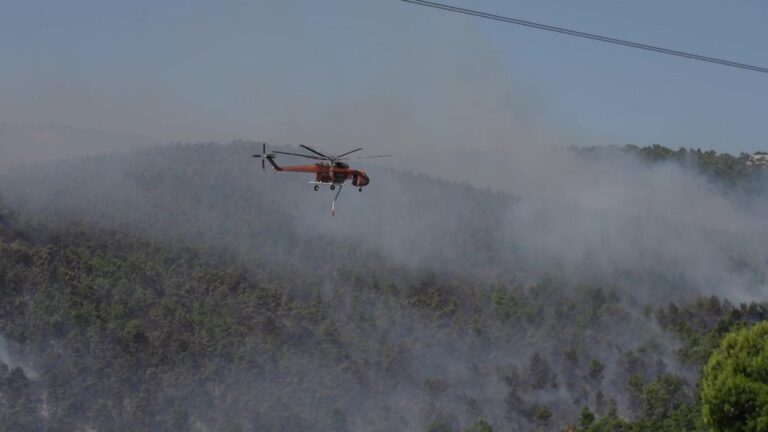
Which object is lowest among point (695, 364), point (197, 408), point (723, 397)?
point (197, 408)

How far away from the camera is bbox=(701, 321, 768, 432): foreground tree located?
5297 cm

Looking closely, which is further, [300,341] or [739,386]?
[300,341]

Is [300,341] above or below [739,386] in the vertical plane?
below

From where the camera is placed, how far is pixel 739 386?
5344 cm

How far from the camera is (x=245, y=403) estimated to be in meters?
130

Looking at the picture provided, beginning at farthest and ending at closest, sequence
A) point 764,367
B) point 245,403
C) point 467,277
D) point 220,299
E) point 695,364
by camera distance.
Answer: point 467,277
point 220,299
point 695,364
point 245,403
point 764,367

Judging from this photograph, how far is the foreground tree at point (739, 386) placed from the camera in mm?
52969

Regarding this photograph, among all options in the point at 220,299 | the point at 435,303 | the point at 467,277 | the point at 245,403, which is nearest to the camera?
the point at 245,403

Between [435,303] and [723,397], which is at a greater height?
[723,397]

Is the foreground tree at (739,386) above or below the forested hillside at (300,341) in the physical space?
above

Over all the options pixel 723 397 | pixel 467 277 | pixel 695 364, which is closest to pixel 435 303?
pixel 467 277

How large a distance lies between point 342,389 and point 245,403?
14764 mm

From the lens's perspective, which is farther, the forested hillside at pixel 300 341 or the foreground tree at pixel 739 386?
the forested hillside at pixel 300 341

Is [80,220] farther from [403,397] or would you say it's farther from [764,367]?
[764,367]
